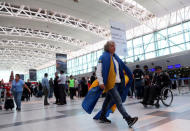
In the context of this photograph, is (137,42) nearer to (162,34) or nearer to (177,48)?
(162,34)

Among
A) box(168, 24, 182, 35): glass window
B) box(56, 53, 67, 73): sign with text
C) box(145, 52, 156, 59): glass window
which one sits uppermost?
box(168, 24, 182, 35): glass window

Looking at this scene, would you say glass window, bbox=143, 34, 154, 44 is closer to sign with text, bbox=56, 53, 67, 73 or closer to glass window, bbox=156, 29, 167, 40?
glass window, bbox=156, 29, 167, 40

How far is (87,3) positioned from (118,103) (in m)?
15.2

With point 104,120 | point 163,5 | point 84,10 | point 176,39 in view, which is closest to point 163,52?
point 176,39

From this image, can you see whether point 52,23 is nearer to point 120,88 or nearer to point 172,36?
point 172,36

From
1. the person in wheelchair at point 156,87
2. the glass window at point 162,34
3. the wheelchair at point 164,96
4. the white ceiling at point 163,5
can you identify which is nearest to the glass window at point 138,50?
the glass window at point 162,34

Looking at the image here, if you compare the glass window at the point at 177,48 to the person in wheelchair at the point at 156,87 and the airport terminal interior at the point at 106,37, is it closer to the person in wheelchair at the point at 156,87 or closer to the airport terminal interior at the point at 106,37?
the airport terminal interior at the point at 106,37

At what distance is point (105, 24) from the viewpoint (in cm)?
2086

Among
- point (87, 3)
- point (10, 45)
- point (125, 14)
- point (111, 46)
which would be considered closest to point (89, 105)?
point (111, 46)

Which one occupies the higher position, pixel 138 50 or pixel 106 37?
pixel 106 37

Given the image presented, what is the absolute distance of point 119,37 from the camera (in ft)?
21.7

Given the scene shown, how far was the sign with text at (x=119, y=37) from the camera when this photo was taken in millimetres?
6379

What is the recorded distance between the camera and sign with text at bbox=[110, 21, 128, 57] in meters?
6.38

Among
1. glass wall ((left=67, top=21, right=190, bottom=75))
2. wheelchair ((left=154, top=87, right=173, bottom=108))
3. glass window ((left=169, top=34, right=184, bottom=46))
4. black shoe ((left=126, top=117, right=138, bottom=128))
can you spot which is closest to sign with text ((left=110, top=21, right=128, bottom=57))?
wheelchair ((left=154, top=87, right=173, bottom=108))
